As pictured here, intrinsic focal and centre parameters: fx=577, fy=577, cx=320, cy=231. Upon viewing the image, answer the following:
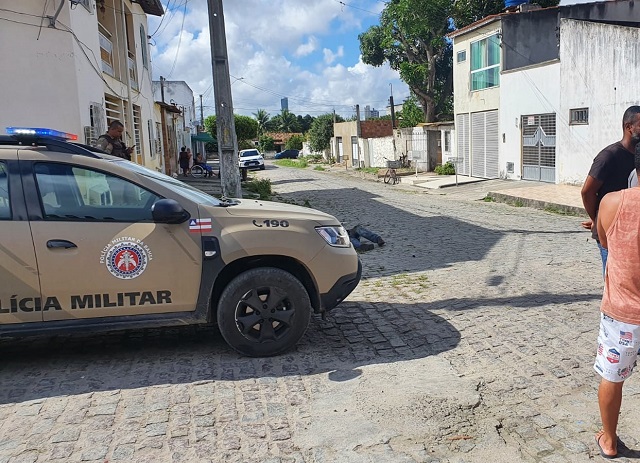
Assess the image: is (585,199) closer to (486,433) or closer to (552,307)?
(552,307)

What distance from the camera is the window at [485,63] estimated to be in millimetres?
22953

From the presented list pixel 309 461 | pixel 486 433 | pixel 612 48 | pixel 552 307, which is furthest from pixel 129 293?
pixel 612 48

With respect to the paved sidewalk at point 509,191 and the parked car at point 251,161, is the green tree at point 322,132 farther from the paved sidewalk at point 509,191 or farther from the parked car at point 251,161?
the paved sidewalk at point 509,191

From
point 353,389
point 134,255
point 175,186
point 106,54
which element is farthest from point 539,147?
point 134,255

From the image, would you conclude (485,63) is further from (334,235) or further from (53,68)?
(334,235)

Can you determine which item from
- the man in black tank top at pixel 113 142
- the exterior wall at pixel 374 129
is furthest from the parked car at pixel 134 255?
the exterior wall at pixel 374 129

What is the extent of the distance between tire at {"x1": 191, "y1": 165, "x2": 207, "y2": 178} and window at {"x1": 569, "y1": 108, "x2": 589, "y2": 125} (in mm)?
18378

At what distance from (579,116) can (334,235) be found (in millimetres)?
15633

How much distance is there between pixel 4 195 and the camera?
427cm

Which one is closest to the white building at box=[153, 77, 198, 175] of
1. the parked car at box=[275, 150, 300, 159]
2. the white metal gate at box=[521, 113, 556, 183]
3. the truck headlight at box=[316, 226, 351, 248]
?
the parked car at box=[275, 150, 300, 159]

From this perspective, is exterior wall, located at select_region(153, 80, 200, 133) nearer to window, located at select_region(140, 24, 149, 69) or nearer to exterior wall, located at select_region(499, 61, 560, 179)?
window, located at select_region(140, 24, 149, 69)

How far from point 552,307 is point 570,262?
2.35 m

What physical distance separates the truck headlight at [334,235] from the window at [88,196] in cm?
134

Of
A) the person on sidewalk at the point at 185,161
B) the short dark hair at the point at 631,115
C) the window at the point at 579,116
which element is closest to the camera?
the short dark hair at the point at 631,115
